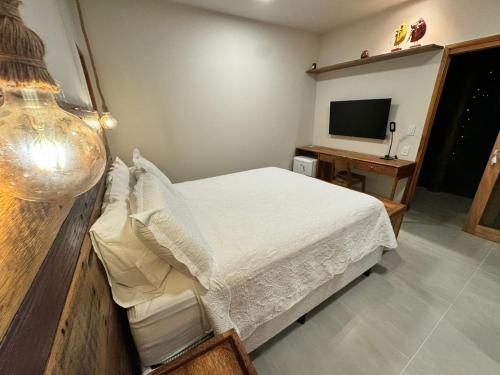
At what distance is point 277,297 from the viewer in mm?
1190

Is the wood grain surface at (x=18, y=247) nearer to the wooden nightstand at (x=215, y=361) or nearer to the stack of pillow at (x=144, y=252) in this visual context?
the stack of pillow at (x=144, y=252)

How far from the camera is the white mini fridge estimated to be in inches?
146

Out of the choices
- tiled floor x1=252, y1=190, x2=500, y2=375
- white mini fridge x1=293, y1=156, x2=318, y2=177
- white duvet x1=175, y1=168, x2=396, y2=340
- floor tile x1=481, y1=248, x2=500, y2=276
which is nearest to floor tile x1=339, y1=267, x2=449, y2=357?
tiled floor x1=252, y1=190, x2=500, y2=375

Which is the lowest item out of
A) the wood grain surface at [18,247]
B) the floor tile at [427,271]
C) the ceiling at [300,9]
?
the floor tile at [427,271]

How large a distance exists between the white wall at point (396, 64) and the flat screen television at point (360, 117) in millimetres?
128

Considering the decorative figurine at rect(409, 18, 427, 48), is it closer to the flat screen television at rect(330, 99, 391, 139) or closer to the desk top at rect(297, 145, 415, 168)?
the flat screen television at rect(330, 99, 391, 139)

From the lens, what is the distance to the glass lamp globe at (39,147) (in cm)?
32

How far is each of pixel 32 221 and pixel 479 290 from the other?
111 inches

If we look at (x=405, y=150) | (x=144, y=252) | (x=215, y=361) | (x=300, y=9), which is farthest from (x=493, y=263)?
(x=300, y=9)

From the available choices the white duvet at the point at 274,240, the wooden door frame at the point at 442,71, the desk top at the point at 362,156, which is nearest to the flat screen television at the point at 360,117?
the desk top at the point at 362,156

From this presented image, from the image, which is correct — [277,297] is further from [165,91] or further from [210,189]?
[165,91]

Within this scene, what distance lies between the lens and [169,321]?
922mm

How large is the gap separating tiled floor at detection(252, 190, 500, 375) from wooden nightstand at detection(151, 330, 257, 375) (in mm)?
687

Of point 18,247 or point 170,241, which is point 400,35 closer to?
point 170,241
